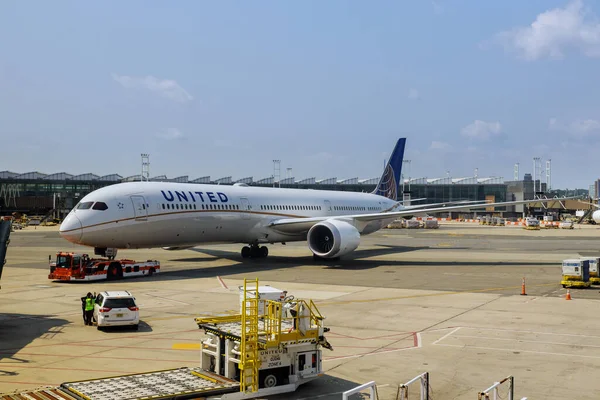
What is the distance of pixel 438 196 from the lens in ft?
569

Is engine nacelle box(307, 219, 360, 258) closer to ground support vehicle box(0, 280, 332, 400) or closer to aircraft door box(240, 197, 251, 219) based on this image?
aircraft door box(240, 197, 251, 219)

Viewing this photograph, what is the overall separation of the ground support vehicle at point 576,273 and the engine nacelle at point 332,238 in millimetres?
13191

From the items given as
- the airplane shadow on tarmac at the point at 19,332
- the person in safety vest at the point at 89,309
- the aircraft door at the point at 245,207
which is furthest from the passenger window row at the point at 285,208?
the person in safety vest at the point at 89,309

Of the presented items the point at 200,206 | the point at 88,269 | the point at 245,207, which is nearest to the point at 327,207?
the point at 245,207

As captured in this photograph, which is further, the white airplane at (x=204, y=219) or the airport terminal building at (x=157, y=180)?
the airport terminal building at (x=157, y=180)

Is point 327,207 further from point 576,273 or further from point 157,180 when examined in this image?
point 157,180

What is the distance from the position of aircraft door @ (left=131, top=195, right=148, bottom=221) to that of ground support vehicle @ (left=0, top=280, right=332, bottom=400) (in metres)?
20.0

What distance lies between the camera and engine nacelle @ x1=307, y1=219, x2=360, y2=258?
38.2m

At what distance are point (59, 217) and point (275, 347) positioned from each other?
118524mm

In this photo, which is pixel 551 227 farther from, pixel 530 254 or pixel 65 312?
pixel 65 312

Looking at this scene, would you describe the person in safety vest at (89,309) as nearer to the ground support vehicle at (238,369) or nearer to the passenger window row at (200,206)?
the ground support vehicle at (238,369)

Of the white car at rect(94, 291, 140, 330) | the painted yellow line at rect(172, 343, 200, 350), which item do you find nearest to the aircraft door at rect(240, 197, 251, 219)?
the white car at rect(94, 291, 140, 330)

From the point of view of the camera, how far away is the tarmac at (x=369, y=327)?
45.9 feet

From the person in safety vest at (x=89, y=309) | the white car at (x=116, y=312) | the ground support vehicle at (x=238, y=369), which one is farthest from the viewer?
the person in safety vest at (x=89, y=309)
